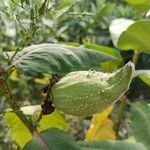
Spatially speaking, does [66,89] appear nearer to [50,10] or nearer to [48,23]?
[50,10]

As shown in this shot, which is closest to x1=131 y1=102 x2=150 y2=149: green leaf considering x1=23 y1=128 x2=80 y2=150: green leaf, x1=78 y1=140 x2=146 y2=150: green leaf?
x1=78 y1=140 x2=146 y2=150: green leaf

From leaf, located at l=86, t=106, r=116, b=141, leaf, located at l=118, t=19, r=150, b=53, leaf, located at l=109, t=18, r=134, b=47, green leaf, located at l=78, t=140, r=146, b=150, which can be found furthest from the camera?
leaf, located at l=86, t=106, r=116, b=141

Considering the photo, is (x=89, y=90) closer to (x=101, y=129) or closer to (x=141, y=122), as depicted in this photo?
(x=141, y=122)

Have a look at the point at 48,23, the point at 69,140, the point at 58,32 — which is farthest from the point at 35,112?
the point at 58,32

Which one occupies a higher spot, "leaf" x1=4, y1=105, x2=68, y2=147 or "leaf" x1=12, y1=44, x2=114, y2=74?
"leaf" x1=12, y1=44, x2=114, y2=74

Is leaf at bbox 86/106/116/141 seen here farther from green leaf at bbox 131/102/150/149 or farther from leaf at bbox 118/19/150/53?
leaf at bbox 118/19/150/53

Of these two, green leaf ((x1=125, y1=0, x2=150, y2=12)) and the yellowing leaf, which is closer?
the yellowing leaf
